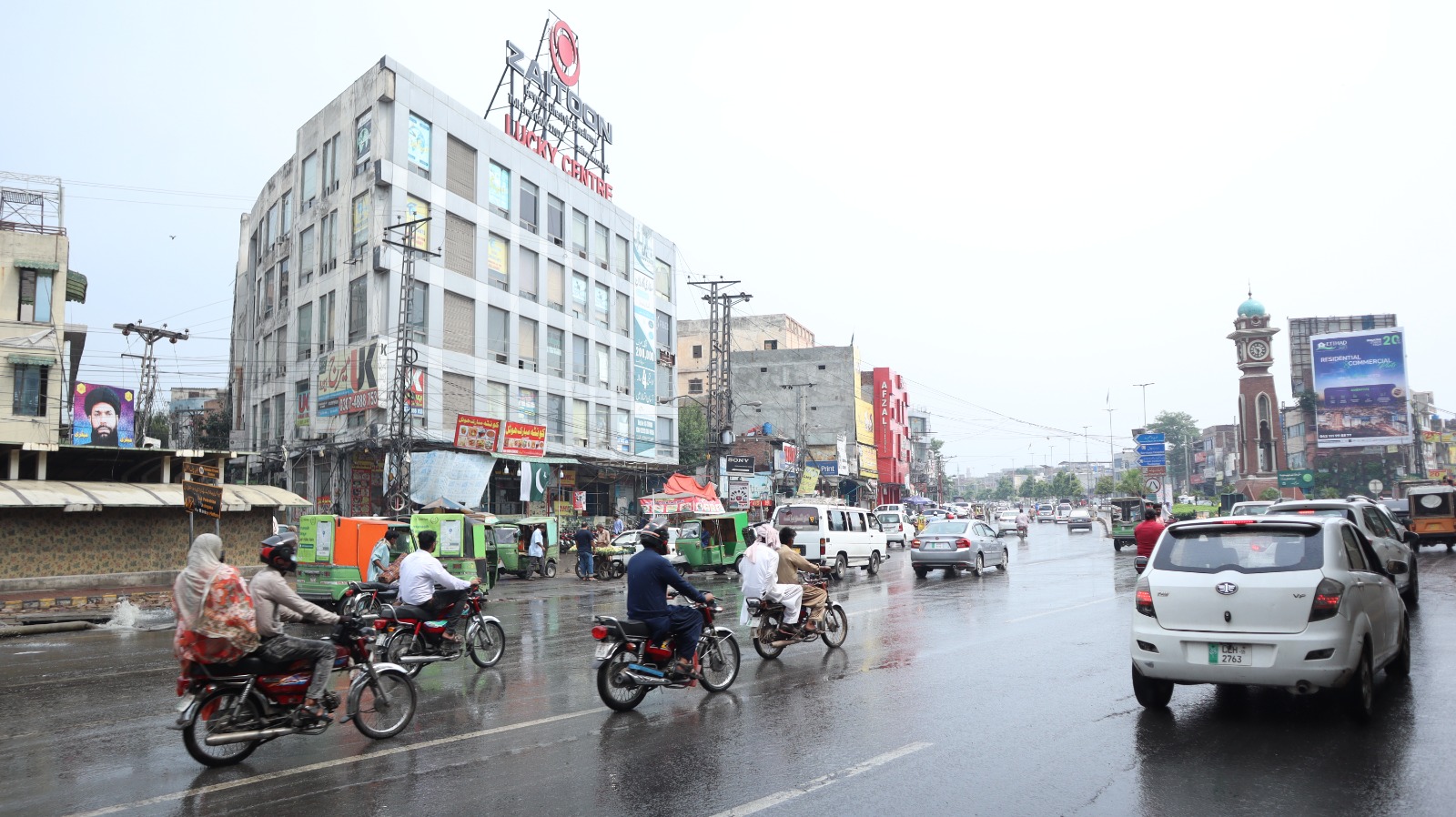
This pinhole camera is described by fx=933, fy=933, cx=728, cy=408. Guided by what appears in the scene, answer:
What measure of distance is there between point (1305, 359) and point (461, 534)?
92375 millimetres

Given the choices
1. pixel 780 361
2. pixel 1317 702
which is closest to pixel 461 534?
pixel 1317 702

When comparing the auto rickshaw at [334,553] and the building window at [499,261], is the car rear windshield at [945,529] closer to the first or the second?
the auto rickshaw at [334,553]

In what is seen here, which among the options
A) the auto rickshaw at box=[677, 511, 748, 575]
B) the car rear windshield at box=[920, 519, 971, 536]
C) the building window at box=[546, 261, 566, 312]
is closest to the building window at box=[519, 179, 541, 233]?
the building window at box=[546, 261, 566, 312]

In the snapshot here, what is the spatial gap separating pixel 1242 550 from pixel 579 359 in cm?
4171

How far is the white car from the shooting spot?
6.80 m

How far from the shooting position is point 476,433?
113ft

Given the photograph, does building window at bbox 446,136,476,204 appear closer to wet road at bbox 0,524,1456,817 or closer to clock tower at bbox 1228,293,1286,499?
wet road at bbox 0,524,1456,817

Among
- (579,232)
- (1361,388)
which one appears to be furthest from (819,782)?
(1361,388)

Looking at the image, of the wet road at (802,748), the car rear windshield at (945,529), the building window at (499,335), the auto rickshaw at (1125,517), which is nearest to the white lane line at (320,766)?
the wet road at (802,748)

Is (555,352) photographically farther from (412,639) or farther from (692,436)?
(412,639)

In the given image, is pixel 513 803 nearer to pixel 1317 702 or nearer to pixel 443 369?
pixel 1317 702

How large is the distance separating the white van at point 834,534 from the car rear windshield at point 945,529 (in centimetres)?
243

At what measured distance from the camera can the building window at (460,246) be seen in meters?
39.0

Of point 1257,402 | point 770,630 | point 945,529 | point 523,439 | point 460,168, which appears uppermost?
point 460,168
